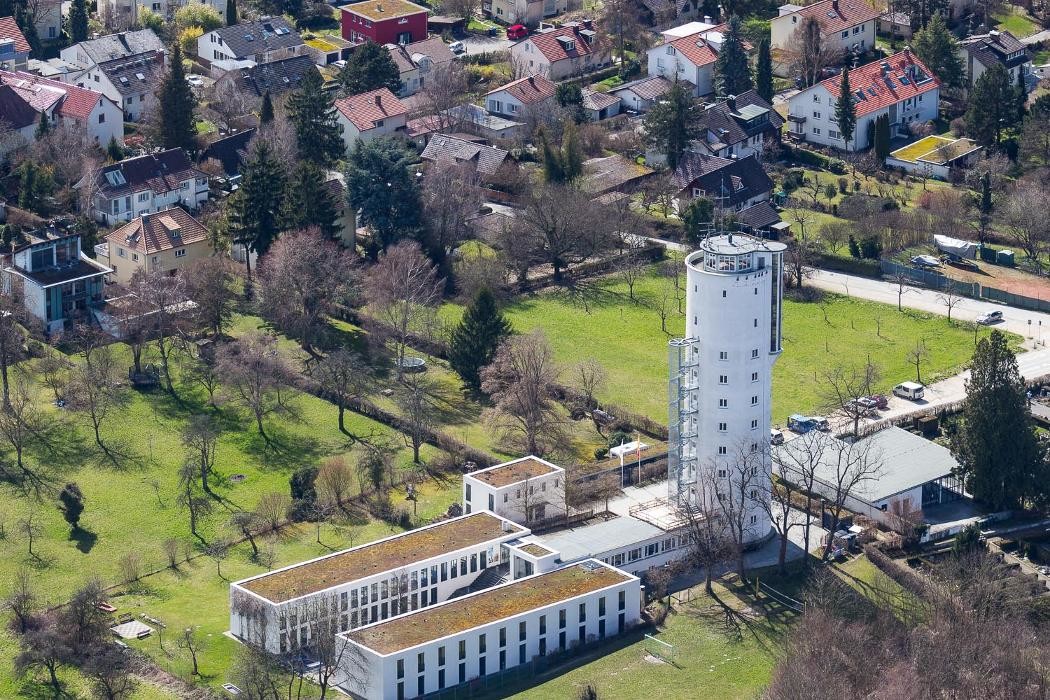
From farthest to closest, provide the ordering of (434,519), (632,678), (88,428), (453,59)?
(453,59), (88,428), (434,519), (632,678)

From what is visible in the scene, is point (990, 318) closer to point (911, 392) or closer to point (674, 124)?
point (911, 392)

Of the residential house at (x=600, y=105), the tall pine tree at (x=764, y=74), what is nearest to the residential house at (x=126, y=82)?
the residential house at (x=600, y=105)

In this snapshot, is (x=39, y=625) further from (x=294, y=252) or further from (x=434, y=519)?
(x=294, y=252)

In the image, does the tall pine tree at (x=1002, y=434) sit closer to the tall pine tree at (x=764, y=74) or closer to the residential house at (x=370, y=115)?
the residential house at (x=370, y=115)

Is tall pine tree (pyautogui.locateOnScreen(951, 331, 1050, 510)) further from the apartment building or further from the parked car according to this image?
the apartment building

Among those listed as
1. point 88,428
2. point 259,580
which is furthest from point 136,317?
point 259,580
